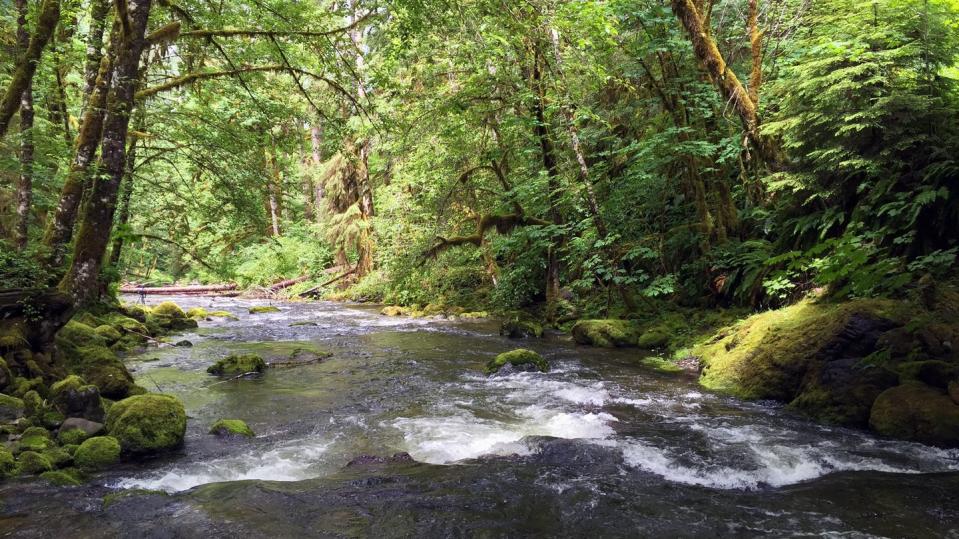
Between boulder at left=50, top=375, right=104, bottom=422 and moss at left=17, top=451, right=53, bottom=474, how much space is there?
3.19 ft

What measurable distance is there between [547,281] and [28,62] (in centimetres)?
1241

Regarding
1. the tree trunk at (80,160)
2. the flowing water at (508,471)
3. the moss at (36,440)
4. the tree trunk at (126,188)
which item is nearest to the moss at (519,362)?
the flowing water at (508,471)

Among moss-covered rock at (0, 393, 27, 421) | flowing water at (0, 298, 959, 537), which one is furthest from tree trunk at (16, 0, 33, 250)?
moss-covered rock at (0, 393, 27, 421)

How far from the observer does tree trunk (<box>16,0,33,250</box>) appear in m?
8.96

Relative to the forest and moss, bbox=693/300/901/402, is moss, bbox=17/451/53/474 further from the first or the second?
moss, bbox=693/300/901/402

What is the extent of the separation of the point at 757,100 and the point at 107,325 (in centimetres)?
1461

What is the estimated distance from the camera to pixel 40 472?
4.69m

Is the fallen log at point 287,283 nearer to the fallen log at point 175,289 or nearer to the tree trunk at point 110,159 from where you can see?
the fallen log at point 175,289

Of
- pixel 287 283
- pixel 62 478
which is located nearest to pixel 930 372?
pixel 62 478

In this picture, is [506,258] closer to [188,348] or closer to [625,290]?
[625,290]

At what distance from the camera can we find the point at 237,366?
31.8 ft

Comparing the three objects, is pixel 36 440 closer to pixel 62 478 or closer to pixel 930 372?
pixel 62 478

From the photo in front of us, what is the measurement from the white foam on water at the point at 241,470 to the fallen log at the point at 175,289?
23.4 meters

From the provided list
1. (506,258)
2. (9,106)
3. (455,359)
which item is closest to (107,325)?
(9,106)
